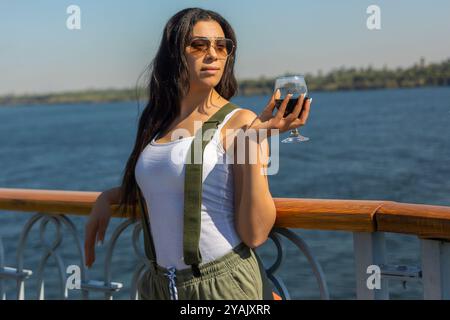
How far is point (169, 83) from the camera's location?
7.91ft

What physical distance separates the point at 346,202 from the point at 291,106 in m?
0.38

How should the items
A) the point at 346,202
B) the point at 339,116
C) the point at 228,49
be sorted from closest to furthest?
the point at 346,202 → the point at 228,49 → the point at 339,116

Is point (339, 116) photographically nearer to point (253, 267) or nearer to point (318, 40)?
point (318, 40)

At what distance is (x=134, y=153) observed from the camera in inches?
96.5

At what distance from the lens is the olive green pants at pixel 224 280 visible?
221cm

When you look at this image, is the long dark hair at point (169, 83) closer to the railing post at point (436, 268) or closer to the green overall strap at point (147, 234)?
the green overall strap at point (147, 234)

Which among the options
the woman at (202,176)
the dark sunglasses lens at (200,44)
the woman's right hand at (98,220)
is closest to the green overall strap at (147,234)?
the woman at (202,176)

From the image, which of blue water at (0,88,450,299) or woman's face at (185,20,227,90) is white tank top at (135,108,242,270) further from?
blue water at (0,88,450,299)

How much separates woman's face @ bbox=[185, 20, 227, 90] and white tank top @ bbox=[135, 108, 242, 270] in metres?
0.17

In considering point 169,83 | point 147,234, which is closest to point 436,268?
point 147,234

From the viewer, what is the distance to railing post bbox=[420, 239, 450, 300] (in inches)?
82.2

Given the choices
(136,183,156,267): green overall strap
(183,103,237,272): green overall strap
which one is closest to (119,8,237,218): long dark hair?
(136,183,156,267): green overall strap

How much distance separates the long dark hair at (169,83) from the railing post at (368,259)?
69 cm

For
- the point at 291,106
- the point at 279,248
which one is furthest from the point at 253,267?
the point at 291,106
